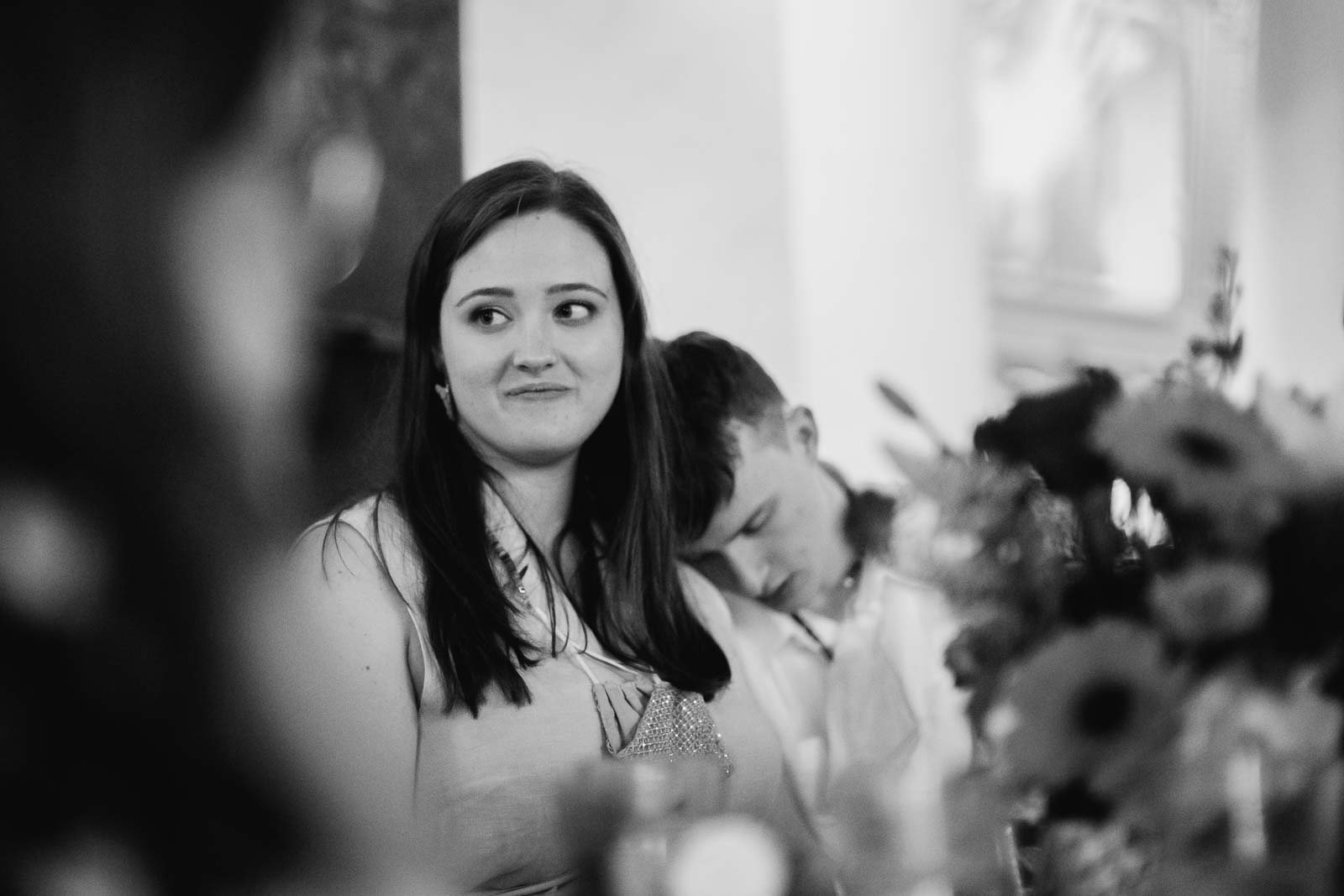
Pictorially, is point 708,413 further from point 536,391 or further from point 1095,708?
point 1095,708

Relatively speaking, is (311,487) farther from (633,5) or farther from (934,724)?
(633,5)

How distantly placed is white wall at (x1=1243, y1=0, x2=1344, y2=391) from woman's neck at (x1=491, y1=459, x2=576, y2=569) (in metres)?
1.04

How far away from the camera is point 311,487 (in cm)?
30

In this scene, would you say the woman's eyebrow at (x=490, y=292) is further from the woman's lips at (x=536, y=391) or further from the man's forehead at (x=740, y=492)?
the man's forehead at (x=740, y=492)

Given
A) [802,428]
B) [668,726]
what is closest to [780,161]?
[802,428]

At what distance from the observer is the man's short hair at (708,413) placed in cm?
178

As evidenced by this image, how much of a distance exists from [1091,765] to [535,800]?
80 centimetres

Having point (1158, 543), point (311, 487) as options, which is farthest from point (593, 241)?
point (311, 487)

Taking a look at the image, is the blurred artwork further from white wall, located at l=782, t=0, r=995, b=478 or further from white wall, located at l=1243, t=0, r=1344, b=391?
white wall, located at l=1243, t=0, r=1344, b=391

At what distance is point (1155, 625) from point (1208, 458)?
89mm

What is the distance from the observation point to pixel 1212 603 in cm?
72

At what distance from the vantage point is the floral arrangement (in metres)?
0.67

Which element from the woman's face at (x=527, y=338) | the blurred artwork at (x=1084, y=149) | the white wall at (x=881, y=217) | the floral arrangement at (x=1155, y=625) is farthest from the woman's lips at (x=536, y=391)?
the blurred artwork at (x=1084, y=149)

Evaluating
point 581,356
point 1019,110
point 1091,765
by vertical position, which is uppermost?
point 1019,110
